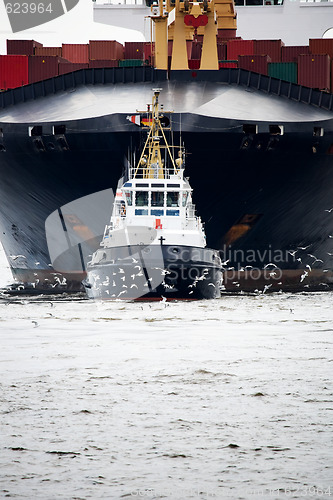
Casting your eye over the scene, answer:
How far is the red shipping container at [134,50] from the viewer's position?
134 ft

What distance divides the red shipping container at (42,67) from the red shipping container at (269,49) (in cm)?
922

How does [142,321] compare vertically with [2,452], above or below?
below

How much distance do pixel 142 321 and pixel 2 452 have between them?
39.6ft

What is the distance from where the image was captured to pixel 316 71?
121 feet

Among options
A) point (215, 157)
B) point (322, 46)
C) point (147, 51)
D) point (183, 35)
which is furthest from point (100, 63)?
point (215, 157)

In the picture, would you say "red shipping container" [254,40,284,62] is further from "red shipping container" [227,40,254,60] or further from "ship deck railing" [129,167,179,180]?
"ship deck railing" [129,167,179,180]

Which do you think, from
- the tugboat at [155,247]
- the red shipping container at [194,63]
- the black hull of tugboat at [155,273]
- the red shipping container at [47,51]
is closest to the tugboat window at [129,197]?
the tugboat at [155,247]

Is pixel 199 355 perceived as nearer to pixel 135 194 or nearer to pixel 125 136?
pixel 135 194

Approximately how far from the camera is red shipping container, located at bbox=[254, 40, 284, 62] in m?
39.3

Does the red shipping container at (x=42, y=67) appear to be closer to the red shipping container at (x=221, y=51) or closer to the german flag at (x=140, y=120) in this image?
the red shipping container at (x=221, y=51)

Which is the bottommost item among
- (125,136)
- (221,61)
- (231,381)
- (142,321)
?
(142,321)

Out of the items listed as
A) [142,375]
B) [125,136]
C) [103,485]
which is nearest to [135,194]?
[125,136]

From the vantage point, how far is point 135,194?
92.1 feet

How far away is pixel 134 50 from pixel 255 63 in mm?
6939
